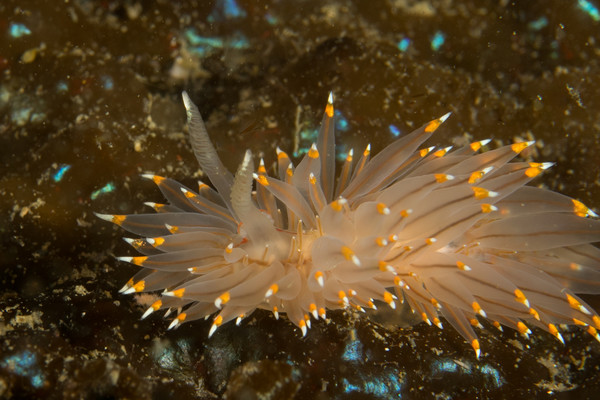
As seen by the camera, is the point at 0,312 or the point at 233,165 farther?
→ the point at 233,165

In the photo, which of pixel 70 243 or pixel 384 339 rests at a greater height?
pixel 70 243

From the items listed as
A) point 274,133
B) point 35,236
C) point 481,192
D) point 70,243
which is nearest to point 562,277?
point 481,192

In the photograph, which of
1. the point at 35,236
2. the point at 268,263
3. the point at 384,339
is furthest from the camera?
the point at 35,236

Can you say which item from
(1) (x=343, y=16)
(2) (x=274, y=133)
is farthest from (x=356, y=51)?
(2) (x=274, y=133)

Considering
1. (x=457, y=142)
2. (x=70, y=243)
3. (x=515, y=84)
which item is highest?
(x=515, y=84)

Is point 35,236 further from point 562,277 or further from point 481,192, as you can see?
point 562,277

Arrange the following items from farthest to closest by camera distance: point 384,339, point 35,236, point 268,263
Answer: point 35,236 < point 384,339 < point 268,263
